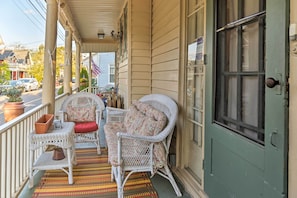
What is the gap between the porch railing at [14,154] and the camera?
2250 millimetres

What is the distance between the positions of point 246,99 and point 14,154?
2.25 m

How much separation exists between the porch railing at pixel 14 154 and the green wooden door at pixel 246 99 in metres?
1.77

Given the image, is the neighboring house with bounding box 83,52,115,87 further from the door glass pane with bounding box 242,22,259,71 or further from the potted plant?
the door glass pane with bounding box 242,22,259,71

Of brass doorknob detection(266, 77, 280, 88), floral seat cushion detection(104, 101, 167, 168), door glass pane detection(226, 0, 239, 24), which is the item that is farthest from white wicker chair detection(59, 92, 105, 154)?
brass doorknob detection(266, 77, 280, 88)

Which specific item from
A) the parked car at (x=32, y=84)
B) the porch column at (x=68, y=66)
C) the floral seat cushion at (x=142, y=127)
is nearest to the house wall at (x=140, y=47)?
the floral seat cushion at (x=142, y=127)

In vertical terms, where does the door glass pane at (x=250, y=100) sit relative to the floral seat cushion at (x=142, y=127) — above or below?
above

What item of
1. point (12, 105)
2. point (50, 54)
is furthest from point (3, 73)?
point (50, 54)

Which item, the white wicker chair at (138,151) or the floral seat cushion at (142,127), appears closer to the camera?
the white wicker chair at (138,151)

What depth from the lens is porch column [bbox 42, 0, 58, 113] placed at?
161 inches

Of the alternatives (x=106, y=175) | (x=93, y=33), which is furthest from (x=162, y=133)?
(x=93, y=33)

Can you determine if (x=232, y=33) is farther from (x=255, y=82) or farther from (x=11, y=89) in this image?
(x=11, y=89)

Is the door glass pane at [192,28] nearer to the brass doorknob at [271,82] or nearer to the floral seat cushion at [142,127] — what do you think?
the floral seat cushion at [142,127]

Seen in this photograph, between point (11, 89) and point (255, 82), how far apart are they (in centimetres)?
494

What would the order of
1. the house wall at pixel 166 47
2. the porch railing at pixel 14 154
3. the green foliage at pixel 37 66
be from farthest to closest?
the green foliage at pixel 37 66 → the house wall at pixel 166 47 → the porch railing at pixel 14 154
